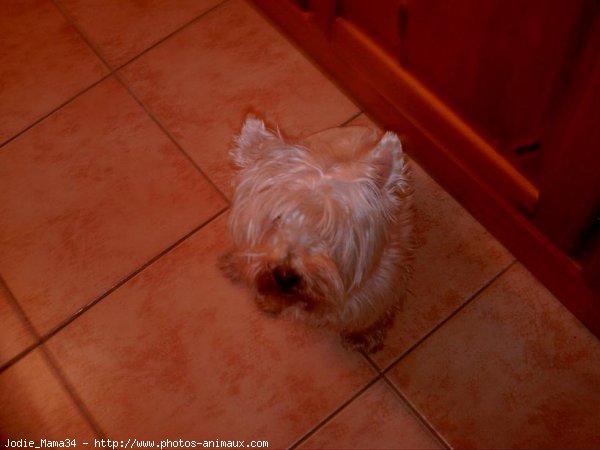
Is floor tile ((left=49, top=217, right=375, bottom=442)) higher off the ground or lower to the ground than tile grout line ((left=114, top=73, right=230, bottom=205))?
lower

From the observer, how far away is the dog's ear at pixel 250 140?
1.40 meters

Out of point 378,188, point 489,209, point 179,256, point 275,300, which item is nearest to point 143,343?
point 179,256

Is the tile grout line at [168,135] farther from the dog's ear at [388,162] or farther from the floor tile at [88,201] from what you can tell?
the dog's ear at [388,162]

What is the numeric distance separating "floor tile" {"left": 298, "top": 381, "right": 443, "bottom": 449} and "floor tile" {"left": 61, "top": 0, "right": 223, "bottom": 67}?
1571 mm

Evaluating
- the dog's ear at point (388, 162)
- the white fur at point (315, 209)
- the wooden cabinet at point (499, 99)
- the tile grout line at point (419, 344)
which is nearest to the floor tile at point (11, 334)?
the white fur at point (315, 209)

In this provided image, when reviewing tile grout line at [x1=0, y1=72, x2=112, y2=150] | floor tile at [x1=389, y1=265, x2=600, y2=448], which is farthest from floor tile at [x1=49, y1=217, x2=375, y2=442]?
tile grout line at [x1=0, y1=72, x2=112, y2=150]

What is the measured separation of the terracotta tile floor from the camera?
173 centimetres

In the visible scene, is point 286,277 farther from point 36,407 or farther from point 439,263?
point 36,407

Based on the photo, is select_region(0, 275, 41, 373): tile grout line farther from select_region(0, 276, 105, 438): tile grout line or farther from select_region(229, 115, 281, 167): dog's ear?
select_region(229, 115, 281, 167): dog's ear

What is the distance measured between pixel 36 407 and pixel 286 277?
3.29 feet

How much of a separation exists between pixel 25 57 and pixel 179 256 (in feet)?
3.66

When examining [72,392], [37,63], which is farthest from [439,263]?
[37,63]

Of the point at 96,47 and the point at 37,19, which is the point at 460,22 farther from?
the point at 37,19

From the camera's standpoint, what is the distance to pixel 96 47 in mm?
2330
